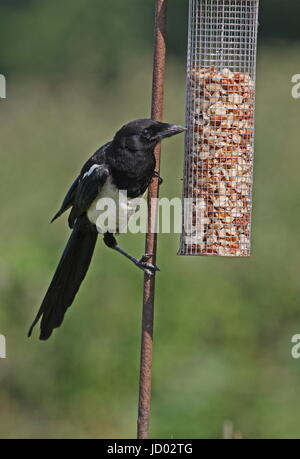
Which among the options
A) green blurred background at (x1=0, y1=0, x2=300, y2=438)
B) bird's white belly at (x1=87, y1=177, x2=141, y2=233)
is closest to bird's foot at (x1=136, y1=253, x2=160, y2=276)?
bird's white belly at (x1=87, y1=177, x2=141, y2=233)

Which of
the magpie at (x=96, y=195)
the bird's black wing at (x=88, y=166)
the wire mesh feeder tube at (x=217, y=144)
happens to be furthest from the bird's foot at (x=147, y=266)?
the bird's black wing at (x=88, y=166)

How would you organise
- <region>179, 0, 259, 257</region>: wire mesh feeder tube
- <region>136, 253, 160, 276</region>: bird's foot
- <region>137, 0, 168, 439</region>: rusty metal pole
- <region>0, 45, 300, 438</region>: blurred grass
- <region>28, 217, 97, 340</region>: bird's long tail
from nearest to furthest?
1. <region>137, 0, 168, 439</region>: rusty metal pole
2. <region>136, 253, 160, 276</region>: bird's foot
3. <region>179, 0, 259, 257</region>: wire mesh feeder tube
4. <region>28, 217, 97, 340</region>: bird's long tail
5. <region>0, 45, 300, 438</region>: blurred grass

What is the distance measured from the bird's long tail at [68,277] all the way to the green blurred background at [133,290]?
974 mm

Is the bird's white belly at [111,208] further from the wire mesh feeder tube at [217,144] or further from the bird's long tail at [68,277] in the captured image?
the wire mesh feeder tube at [217,144]

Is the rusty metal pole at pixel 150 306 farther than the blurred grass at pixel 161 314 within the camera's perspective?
No

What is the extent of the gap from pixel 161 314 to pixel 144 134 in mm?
1933

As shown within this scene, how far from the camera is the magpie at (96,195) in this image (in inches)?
143

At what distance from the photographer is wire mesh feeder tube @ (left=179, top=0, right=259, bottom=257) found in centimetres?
365

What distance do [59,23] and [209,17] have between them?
5397 mm

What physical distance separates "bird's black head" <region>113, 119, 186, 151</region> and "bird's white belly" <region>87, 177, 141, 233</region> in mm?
205

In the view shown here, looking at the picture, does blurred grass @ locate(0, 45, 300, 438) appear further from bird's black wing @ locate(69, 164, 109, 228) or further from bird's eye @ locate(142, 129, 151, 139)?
bird's eye @ locate(142, 129, 151, 139)

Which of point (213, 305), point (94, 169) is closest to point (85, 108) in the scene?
point (213, 305)

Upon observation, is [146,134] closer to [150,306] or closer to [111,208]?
[111,208]

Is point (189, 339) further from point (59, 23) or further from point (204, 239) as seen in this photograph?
point (59, 23)
